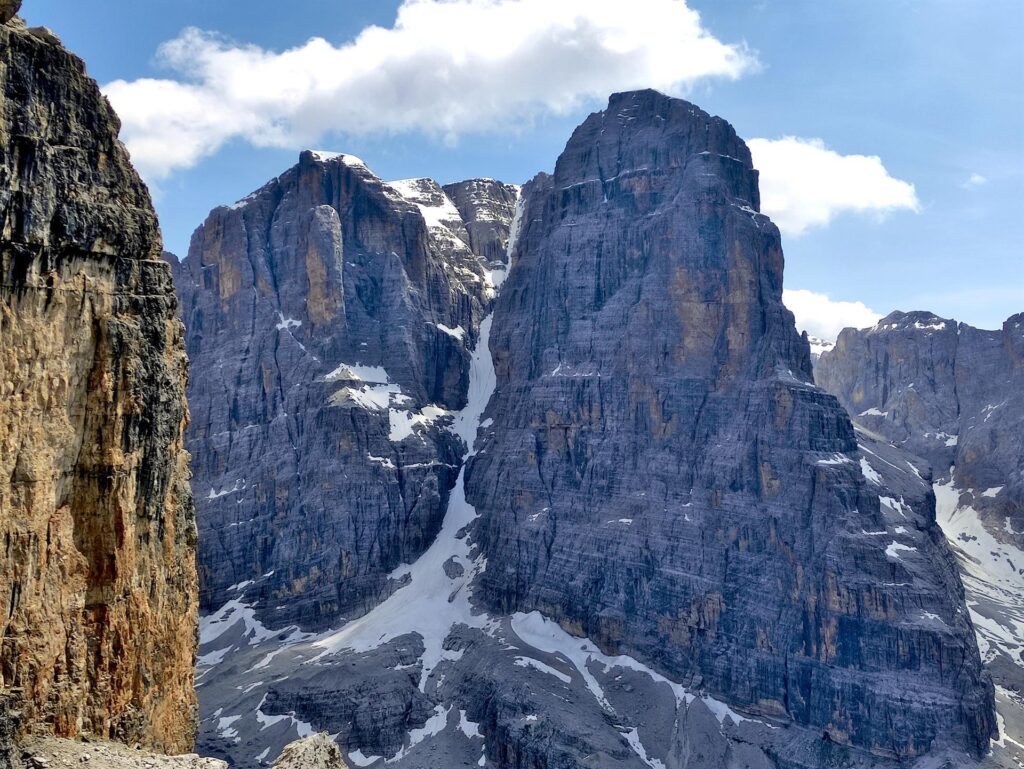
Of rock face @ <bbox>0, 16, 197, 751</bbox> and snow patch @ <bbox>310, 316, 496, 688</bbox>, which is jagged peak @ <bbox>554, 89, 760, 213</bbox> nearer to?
snow patch @ <bbox>310, 316, 496, 688</bbox>

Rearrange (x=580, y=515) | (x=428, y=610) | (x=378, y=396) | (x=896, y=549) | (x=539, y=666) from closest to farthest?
1. (x=896, y=549)
2. (x=539, y=666)
3. (x=580, y=515)
4. (x=428, y=610)
5. (x=378, y=396)

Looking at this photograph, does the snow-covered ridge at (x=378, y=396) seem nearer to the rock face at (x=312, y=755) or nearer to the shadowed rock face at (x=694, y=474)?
the shadowed rock face at (x=694, y=474)

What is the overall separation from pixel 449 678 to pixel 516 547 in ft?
94.7

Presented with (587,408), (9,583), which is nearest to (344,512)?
(587,408)

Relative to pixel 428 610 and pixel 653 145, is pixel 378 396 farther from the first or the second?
pixel 653 145

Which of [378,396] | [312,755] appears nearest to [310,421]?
[378,396]

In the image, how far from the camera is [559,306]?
178 meters

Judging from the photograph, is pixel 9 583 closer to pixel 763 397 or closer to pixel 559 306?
pixel 763 397

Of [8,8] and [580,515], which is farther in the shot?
[580,515]

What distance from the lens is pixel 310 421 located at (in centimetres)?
17988

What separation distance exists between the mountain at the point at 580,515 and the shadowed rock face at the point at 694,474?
A: 1.49 feet

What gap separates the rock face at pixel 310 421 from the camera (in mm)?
170500

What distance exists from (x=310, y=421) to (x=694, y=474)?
75.3 metres

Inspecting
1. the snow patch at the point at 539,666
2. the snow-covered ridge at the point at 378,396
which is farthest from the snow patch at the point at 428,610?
the snow-covered ridge at the point at 378,396
